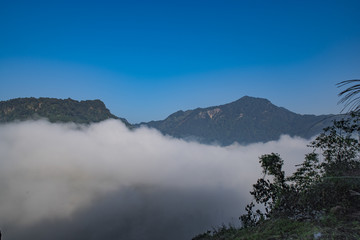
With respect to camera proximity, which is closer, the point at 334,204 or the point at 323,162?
the point at 334,204

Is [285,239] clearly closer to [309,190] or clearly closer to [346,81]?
[309,190]

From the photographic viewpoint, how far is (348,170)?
309 inches

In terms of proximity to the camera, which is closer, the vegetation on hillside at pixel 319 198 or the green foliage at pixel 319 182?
the vegetation on hillside at pixel 319 198

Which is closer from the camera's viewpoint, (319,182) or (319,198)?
(319,182)

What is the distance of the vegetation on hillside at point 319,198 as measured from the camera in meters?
4.72

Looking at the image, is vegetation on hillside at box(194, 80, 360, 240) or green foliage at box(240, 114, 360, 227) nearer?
vegetation on hillside at box(194, 80, 360, 240)

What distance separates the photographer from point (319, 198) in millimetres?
6523

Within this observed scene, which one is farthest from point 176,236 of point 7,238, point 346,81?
point 346,81

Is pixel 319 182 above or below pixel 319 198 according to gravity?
above

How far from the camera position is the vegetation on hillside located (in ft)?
15.5

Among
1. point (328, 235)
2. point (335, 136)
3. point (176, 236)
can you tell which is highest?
point (335, 136)

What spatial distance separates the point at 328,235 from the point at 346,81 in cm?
308

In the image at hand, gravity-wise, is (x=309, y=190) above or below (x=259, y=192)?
above

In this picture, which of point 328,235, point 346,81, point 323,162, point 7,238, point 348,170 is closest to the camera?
point 346,81
